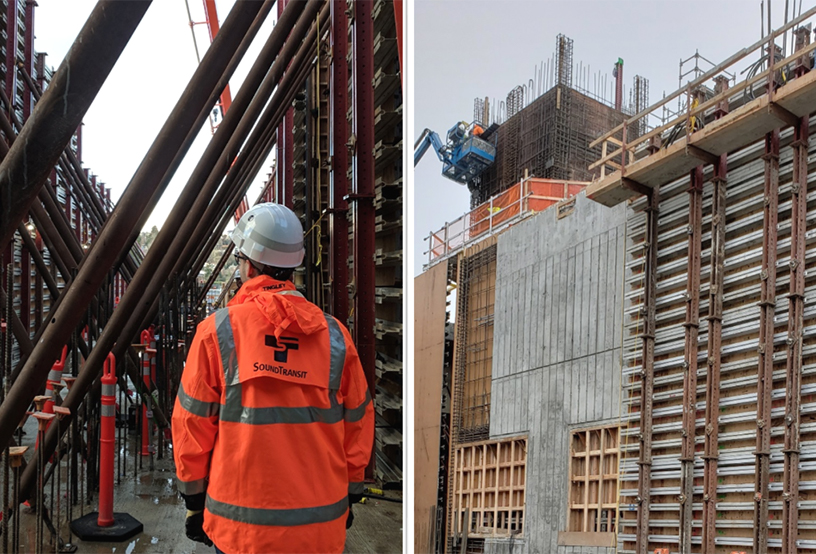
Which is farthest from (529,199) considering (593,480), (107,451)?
(107,451)

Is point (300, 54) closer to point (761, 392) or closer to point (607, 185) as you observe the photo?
point (607, 185)

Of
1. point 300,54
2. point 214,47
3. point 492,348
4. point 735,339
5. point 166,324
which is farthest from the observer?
point 492,348

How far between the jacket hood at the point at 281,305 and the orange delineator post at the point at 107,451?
269 cm

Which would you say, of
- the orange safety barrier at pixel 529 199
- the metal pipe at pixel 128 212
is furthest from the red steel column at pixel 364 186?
the orange safety barrier at pixel 529 199

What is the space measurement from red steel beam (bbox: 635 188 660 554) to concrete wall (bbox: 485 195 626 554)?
0.63m

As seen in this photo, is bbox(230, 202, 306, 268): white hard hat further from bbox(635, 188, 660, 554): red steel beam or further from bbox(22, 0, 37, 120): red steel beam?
bbox(22, 0, 37, 120): red steel beam

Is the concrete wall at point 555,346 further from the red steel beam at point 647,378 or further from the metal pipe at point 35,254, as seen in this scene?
the metal pipe at point 35,254

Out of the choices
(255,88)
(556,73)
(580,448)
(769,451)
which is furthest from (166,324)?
(556,73)

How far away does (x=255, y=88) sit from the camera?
6.15 m

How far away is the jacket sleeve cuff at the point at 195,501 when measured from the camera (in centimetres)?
290

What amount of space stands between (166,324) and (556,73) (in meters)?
19.6

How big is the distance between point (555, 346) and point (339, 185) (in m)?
5.45

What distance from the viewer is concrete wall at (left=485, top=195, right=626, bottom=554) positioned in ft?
32.1

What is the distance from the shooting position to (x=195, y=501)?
2.93 meters
